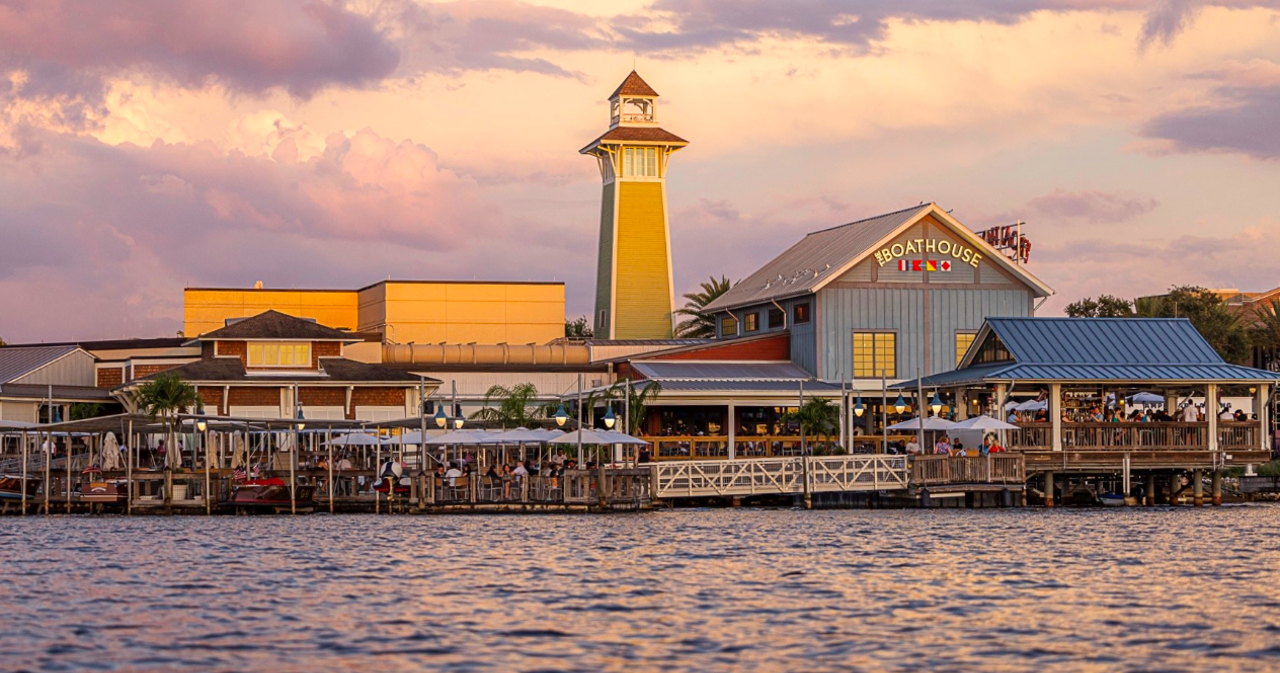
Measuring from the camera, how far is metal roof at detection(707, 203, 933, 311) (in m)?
76.1

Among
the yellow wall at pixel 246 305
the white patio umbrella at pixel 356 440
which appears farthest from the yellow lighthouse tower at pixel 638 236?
the white patio umbrella at pixel 356 440

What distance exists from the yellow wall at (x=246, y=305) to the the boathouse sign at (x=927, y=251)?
30.8 meters

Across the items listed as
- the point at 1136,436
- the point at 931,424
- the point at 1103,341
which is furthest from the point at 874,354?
the point at 1136,436

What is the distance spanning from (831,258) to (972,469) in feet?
65.0

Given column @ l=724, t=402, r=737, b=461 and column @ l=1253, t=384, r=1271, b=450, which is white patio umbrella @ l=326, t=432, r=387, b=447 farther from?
column @ l=1253, t=384, r=1271, b=450

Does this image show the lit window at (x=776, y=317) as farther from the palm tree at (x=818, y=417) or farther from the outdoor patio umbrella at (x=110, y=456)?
the outdoor patio umbrella at (x=110, y=456)

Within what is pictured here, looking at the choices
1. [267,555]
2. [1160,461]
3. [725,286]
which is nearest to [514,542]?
[267,555]

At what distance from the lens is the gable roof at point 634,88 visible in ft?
308

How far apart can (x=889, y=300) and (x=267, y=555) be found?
39.4 meters

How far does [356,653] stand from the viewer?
1000 inches

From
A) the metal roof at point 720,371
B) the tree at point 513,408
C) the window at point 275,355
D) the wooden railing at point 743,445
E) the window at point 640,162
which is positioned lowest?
the wooden railing at point 743,445

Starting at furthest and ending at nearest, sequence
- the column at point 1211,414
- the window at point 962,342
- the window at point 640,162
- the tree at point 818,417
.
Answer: the window at point 640,162
the window at point 962,342
the tree at point 818,417
the column at point 1211,414

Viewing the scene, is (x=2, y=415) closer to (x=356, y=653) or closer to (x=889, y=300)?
(x=889, y=300)

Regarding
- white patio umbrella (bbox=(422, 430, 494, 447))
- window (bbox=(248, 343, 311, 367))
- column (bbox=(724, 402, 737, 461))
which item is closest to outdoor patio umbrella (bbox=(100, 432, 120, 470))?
window (bbox=(248, 343, 311, 367))
